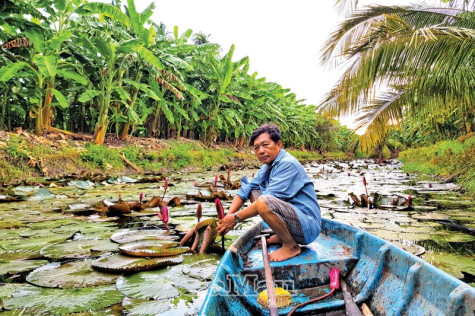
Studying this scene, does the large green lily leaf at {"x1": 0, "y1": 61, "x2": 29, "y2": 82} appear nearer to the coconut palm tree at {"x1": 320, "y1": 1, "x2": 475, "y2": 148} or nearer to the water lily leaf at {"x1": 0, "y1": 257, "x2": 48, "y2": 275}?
the water lily leaf at {"x1": 0, "y1": 257, "x2": 48, "y2": 275}

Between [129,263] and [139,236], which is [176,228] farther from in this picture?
[129,263]

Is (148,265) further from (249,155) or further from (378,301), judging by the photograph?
(249,155)

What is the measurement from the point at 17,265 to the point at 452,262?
325cm

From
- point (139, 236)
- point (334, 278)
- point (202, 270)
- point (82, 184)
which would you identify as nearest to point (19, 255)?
point (139, 236)

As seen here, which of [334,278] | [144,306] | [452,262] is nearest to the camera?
[144,306]

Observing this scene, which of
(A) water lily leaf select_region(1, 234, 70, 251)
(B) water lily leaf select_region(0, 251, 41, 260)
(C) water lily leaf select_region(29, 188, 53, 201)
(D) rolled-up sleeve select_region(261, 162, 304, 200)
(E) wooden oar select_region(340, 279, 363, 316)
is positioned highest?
(D) rolled-up sleeve select_region(261, 162, 304, 200)

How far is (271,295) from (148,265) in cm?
105

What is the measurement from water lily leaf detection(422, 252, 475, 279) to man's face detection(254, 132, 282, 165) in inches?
57.2

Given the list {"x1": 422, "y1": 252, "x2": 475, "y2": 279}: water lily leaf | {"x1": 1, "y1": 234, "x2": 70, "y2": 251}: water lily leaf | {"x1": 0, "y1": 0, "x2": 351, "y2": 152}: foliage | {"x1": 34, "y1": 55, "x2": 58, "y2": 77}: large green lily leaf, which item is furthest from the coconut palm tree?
{"x1": 34, "y1": 55, "x2": 58, "y2": 77}: large green lily leaf

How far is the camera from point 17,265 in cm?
212

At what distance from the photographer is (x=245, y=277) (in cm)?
194

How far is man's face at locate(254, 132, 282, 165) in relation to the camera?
2398 mm

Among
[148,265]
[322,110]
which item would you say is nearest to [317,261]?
[148,265]

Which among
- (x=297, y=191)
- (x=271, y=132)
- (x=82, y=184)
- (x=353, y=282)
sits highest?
(x=271, y=132)
